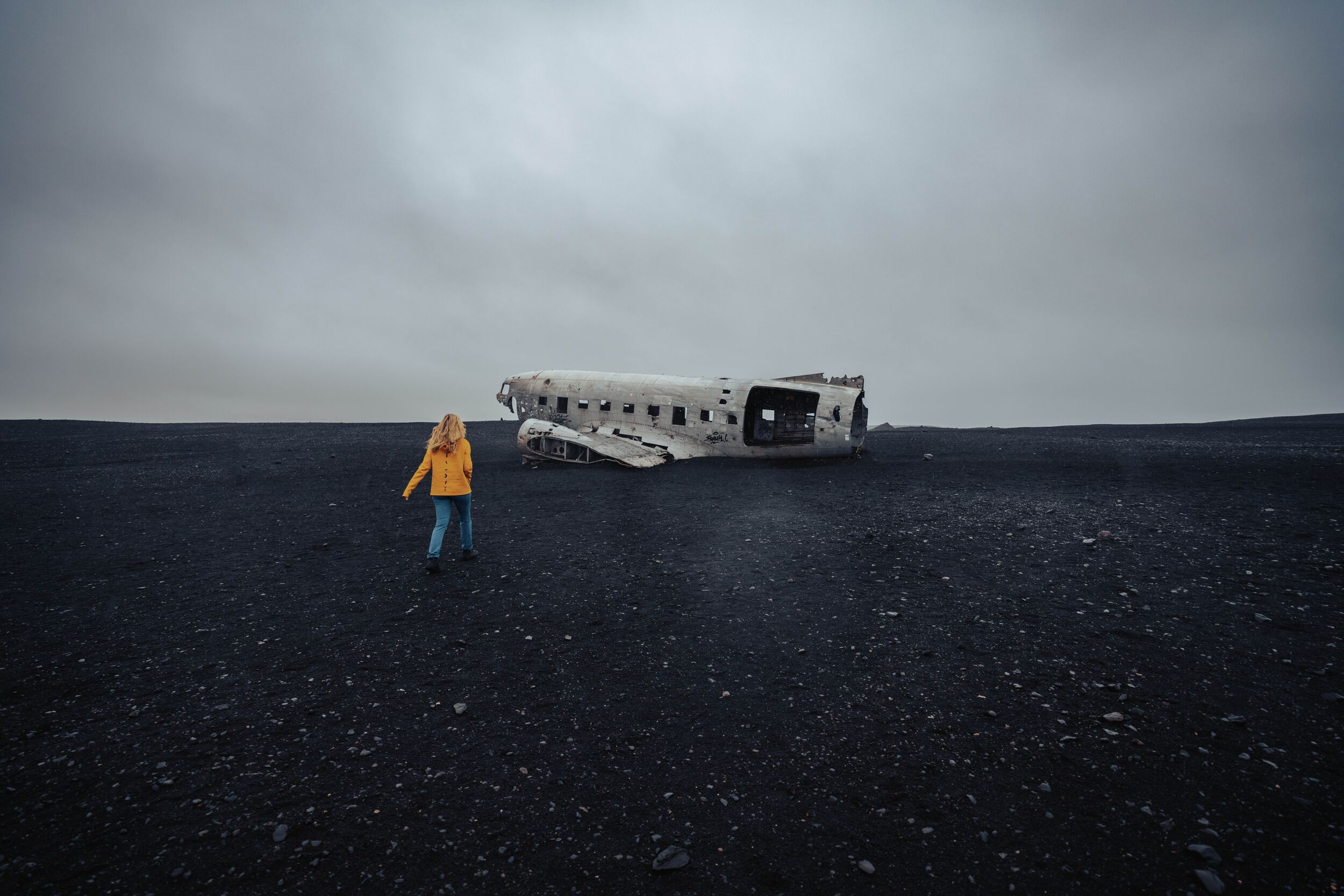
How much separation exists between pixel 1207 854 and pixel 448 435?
9.15 metres

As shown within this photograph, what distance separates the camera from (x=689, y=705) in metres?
4.99

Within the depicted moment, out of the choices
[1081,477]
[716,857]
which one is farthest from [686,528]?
[1081,477]

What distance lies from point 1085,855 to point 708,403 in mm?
16859

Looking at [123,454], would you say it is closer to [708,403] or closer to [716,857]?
[708,403]

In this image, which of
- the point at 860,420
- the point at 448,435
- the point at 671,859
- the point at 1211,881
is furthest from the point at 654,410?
the point at 1211,881

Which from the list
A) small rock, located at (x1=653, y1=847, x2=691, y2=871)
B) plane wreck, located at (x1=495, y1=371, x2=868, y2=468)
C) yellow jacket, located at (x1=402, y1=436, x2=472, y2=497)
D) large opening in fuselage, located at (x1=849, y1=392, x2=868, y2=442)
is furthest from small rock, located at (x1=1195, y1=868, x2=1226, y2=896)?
large opening in fuselage, located at (x1=849, y1=392, x2=868, y2=442)

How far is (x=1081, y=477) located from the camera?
549 inches

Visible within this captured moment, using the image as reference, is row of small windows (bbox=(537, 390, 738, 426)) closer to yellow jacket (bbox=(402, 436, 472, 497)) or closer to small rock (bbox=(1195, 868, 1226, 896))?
yellow jacket (bbox=(402, 436, 472, 497))

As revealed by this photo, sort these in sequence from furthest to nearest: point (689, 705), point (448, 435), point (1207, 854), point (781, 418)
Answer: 1. point (781, 418)
2. point (448, 435)
3. point (689, 705)
4. point (1207, 854)

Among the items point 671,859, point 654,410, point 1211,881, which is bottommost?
point 671,859

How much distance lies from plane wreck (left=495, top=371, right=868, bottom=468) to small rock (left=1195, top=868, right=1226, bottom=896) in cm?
1541

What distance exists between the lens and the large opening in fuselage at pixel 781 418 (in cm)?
1906

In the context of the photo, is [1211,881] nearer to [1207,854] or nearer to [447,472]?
[1207,854]

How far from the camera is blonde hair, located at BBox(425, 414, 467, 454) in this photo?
8.45 metres
